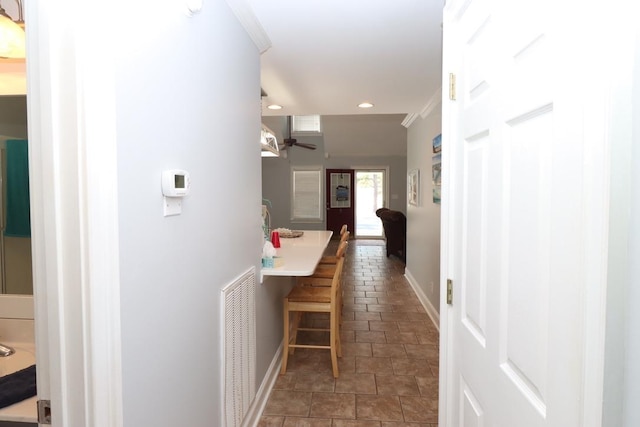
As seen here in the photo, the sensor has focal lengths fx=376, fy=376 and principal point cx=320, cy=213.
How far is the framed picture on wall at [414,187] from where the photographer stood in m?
4.93

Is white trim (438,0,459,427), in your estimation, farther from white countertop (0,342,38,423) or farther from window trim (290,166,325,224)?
window trim (290,166,325,224)

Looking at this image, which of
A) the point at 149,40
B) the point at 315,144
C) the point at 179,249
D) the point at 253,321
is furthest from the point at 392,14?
the point at 315,144

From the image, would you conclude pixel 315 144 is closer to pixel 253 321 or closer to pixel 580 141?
pixel 253 321

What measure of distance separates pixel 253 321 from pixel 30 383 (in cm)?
112

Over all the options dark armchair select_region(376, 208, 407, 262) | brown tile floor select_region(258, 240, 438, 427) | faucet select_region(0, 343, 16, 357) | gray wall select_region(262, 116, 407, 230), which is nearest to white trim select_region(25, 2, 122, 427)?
faucet select_region(0, 343, 16, 357)

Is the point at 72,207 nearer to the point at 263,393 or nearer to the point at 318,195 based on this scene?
the point at 263,393

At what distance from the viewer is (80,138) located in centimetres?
79

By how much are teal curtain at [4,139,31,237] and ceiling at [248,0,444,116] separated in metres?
1.23

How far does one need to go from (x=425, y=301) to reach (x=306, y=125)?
258 inches

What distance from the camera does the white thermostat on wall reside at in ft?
3.68

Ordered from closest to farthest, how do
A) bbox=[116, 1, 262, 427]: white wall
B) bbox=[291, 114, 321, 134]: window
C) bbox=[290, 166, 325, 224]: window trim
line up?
bbox=[116, 1, 262, 427]: white wall
bbox=[291, 114, 321, 134]: window
bbox=[290, 166, 325, 224]: window trim

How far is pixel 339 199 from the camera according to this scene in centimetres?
1105

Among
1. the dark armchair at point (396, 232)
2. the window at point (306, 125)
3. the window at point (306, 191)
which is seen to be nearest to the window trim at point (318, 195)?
the window at point (306, 191)

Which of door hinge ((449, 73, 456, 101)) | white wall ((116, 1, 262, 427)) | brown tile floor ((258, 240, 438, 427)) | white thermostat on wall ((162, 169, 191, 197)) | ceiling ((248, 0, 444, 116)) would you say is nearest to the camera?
white wall ((116, 1, 262, 427))
